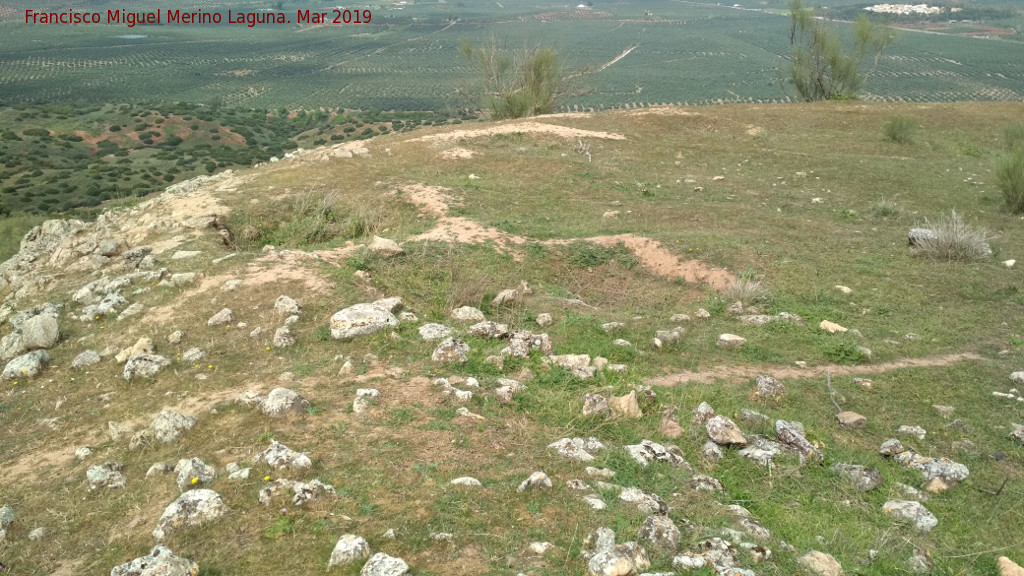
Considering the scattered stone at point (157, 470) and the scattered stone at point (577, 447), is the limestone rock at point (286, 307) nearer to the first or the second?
the scattered stone at point (157, 470)

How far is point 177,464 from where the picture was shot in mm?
4602

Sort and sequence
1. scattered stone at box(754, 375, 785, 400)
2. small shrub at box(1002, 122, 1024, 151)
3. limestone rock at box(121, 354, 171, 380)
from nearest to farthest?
limestone rock at box(121, 354, 171, 380) < scattered stone at box(754, 375, 785, 400) < small shrub at box(1002, 122, 1024, 151)

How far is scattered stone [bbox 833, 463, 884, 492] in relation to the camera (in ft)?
16.2

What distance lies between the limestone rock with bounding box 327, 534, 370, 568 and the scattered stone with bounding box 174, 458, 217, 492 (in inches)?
50.8

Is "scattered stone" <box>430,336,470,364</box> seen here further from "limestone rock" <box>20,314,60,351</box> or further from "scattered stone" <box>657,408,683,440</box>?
"limestone rock" <box>20,314,60,351</box>

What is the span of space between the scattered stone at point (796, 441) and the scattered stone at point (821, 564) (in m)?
1.30

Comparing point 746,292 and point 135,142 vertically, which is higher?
point 746,292

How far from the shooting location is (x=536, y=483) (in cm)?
438

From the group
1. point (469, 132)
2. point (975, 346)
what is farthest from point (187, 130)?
point (975, 346)

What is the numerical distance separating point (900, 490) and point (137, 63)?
94661 mm

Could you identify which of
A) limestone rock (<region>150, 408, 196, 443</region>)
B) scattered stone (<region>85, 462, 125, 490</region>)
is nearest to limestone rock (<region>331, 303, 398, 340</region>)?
limestone rock (<region>150, 408, 196, 443</region>)

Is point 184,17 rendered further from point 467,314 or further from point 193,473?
point 193,473

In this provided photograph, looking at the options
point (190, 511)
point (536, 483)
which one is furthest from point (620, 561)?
point (190, 511)

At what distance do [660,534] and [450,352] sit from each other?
2.96m
